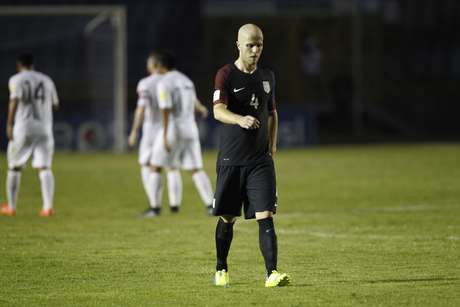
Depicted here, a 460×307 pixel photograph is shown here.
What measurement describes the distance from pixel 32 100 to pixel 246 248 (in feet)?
17.3

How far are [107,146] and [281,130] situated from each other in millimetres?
5467

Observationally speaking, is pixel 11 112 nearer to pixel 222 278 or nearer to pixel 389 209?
pixel 389 209

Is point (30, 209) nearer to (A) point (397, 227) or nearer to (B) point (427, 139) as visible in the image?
(A) point (397, 227)

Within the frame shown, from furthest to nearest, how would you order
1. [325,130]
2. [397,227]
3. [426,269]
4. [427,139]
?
1. [325,130]
2. [427,139]
3. [397,227]
4. [426,269]

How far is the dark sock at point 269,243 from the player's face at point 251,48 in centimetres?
137

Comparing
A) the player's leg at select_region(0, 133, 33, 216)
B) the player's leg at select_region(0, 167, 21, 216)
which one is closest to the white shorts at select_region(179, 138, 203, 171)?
the player's leg at select_region(0, 133, 33, 216)

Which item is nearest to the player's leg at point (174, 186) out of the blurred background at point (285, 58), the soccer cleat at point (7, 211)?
the soccer cleat at point (7, 211)

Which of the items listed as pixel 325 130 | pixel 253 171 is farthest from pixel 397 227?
pixel 325 130

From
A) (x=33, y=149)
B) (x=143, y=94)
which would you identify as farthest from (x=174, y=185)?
(x=33, y=149)

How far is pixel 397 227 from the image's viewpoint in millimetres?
15203

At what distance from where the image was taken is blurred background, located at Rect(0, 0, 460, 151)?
112ft

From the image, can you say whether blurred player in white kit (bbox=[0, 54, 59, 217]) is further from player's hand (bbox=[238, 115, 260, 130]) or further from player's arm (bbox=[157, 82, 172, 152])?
player's hand (bbox=[238, 115, 260, 130])

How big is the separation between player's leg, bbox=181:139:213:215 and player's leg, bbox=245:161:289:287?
24.7 feet

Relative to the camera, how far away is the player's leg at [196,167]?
17656 millimetres
